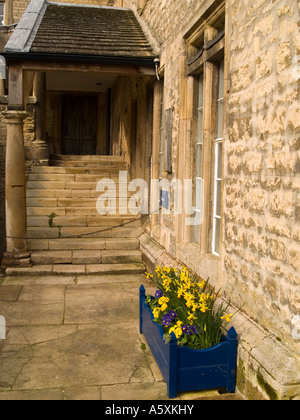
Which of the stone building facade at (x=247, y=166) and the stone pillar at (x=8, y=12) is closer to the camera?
the stone building facade at (x=247, y=166)

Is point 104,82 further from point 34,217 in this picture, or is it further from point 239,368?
point 239,368

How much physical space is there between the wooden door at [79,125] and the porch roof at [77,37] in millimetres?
7321

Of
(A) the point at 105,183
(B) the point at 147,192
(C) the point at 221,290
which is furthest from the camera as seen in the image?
(A) the point at 105,183

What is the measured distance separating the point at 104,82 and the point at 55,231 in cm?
721

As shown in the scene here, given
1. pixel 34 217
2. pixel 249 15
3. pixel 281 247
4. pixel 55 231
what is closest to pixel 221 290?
pixel 281 247

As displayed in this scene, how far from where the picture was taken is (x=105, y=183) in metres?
10.2

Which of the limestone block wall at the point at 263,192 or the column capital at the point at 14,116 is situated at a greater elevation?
the column capital at the point at 14,116

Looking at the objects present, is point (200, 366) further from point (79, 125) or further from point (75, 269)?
point (79, 125)

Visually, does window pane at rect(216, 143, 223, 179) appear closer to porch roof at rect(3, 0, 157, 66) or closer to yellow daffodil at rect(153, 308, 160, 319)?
yellow daffodil at rect(153, 308, 160, 319)

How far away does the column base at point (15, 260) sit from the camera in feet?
24.1

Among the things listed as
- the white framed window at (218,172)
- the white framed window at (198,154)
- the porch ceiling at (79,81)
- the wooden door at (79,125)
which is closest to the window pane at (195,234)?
the white framed window at (198,154)

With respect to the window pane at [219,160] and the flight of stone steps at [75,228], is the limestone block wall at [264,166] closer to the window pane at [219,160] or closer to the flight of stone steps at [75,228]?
the window pane at [219,160]

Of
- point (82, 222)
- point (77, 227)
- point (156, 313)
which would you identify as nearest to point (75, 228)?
point (77, 227)

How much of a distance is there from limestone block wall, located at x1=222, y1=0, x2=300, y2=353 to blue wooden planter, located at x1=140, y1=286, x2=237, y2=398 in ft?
1.19
